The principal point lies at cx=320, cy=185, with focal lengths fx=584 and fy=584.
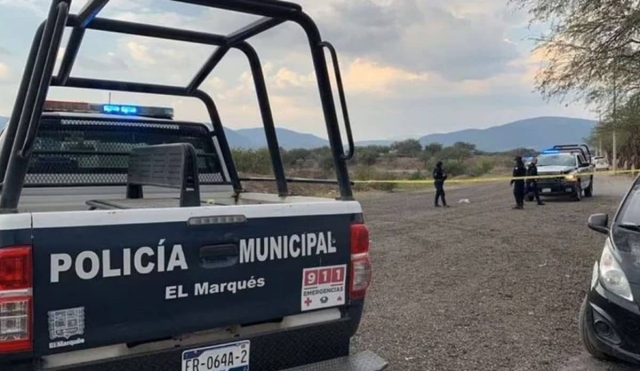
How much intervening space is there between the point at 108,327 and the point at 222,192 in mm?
2565

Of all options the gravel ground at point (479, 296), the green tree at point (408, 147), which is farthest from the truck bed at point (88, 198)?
the green tree at point (408, 147)

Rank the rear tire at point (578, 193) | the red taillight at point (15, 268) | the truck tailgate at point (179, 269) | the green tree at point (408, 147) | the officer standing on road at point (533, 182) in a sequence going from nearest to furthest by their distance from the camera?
the red taillight at point (15, 268)
the truck tailgate at point (179, 269)
the officer standing on road at point (533, 182)
the rear tire at point (578, 193)
the green tree at point (408, 147)

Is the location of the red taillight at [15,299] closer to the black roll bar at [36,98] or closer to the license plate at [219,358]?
the black roll bar at [36,98]

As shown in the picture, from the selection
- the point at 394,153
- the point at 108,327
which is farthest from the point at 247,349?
the point at 394,153

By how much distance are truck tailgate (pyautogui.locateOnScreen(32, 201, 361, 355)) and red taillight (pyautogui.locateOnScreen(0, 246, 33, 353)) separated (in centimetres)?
3

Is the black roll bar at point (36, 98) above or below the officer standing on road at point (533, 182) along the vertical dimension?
above

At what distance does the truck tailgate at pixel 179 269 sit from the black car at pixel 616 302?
227cm

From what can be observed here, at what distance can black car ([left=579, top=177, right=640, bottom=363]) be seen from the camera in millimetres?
4137

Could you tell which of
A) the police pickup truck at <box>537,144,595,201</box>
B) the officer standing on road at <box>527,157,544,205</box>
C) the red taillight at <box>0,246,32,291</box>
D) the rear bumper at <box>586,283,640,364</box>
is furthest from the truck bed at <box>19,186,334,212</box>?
the police pickup truck at <box>537,144,595,201</box>

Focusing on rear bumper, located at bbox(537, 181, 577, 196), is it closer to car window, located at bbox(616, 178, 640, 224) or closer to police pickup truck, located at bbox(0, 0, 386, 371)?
car window, located at bbox(616, 178, 640, 224)

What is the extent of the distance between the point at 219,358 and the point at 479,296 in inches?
187

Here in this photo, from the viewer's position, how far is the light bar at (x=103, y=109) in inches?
184

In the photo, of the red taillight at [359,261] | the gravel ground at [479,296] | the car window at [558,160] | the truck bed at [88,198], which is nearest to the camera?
the red taillight at [359,261]

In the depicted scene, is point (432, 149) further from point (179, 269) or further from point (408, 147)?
point (179, 269)
